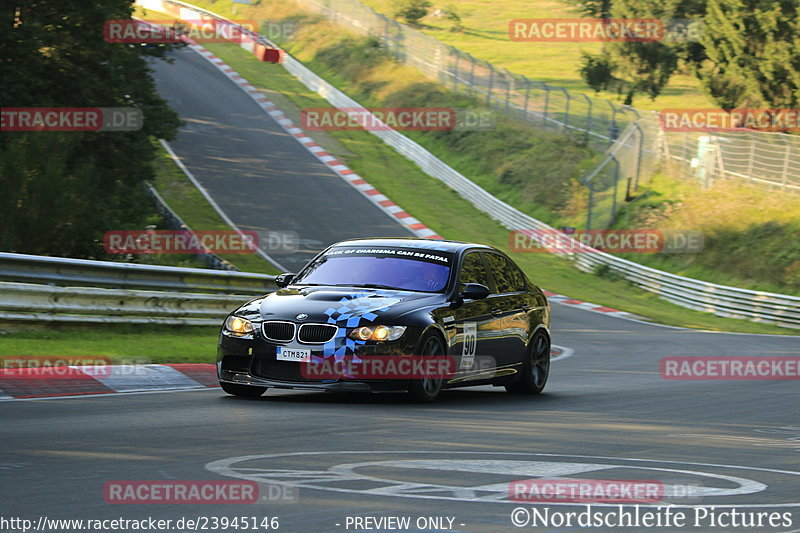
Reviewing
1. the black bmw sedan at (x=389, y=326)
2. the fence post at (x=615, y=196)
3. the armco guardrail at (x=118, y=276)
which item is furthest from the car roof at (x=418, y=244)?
the fence post at (x=615, y=196)

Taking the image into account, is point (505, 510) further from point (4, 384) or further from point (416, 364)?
point (4, 384)

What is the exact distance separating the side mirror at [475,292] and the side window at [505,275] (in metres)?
1.03

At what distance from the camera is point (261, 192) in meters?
37.6

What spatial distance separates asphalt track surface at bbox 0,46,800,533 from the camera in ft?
18.3

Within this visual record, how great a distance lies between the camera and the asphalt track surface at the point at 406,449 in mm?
5578

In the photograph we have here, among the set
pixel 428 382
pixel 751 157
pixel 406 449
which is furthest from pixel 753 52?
pixel 406 449

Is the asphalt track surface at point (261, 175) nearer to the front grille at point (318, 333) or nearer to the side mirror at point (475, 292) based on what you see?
the side mirror at point (475, 292)

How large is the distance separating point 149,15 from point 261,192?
3896 cm

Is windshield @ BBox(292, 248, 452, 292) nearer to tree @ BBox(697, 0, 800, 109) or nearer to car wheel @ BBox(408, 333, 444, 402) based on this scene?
car wheel @ BBox(408, 333, 444, 402)

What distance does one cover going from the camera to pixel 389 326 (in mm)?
10125

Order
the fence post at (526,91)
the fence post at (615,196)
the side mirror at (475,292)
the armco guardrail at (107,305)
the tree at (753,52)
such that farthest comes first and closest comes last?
the fence post at (526,91) → the tree at (753,52) → the fence post at (615,196) → the armco guardrail at (107,305) → the side mirror at (475,292)

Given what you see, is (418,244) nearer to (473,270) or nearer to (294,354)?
(473,270)

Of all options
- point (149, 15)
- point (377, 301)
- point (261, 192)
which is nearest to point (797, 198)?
point (261, 192)

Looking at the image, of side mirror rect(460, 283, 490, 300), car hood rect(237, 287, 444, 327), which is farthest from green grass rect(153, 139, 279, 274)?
car hood rect(237, 287, 444, 327)
